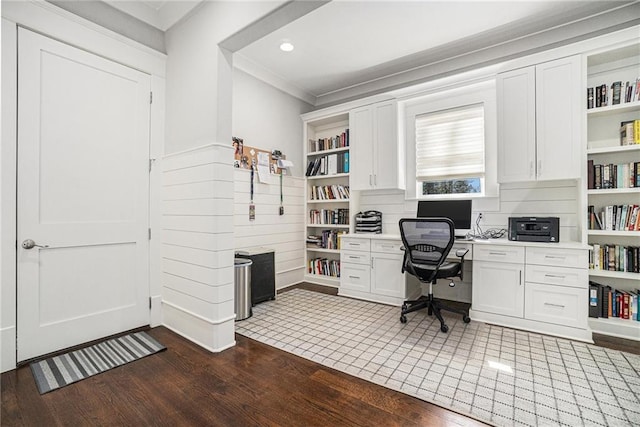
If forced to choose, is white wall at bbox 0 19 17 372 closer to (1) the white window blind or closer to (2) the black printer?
(1) the white window blind

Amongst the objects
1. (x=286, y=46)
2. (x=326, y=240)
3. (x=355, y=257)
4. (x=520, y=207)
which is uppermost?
(x=286, y=46)

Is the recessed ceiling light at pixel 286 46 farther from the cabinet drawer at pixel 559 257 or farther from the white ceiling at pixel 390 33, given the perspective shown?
the cabinet drawer at pixel 559 257

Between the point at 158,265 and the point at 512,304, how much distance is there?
3.49 m

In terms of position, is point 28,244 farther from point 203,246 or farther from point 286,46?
point 286,46

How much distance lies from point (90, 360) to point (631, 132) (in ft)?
15.9

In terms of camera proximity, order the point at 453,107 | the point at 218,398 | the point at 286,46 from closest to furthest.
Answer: the point at 218,398, the point at 286,46, the point at 453,107

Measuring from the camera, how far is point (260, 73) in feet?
12.6

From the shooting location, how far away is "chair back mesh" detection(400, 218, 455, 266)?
2670 mm

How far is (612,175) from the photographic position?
261 centimetres

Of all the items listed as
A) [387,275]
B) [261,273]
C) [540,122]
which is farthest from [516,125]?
[261,273]

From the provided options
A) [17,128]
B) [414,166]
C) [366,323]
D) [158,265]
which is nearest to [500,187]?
[414,166]

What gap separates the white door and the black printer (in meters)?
3.65

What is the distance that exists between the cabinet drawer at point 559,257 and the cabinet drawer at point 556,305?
0.71 ft

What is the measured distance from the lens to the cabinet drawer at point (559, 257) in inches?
97.7
